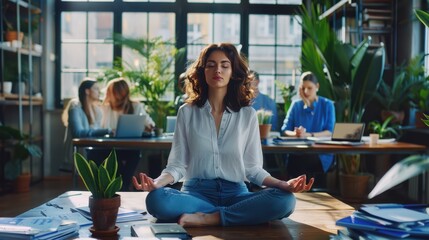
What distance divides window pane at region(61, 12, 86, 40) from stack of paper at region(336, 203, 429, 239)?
5.54 meters

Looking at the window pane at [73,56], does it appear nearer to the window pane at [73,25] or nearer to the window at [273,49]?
the window pane at [73,25]

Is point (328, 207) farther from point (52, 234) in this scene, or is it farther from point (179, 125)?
point (52, 234)

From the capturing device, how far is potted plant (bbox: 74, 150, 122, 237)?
Result: 1.78 m

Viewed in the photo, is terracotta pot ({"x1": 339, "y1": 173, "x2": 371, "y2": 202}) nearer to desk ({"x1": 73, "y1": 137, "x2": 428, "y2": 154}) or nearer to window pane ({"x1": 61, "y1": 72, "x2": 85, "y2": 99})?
desk ({"x1": 73, "y1": 137, "x2": 428, "y2": 154})

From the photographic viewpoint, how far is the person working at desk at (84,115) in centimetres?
417

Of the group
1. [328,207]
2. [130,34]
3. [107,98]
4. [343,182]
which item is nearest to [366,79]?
[343,182]

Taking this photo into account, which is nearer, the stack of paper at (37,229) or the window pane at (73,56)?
the stack of paper at (37,229)

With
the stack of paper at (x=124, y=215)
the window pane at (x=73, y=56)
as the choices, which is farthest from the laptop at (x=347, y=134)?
the window pane at (x=73, y=56)

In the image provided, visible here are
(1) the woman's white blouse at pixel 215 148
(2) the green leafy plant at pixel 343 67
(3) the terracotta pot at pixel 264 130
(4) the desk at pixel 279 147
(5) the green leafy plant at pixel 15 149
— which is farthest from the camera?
(5) the green leafy plant at pixel 15 149

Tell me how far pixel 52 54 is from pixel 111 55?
2.23 feet

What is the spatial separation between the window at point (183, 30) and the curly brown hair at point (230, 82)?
389 cm

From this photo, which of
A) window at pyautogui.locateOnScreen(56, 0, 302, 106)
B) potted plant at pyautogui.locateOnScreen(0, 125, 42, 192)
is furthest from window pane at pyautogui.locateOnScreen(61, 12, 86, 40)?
potted plant at pyautogui.locateOnScreen(0, 125, 42, 192)

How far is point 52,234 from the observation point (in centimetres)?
176

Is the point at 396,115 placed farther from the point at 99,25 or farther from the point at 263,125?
the point at 99,25
